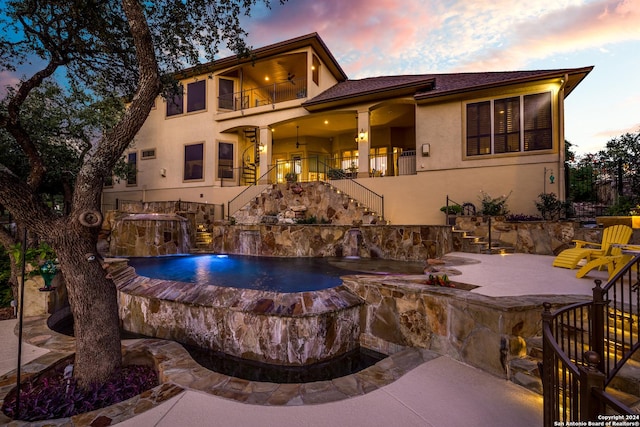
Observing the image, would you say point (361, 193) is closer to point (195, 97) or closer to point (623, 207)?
point (623, 207)

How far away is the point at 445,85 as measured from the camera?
44.0 feet

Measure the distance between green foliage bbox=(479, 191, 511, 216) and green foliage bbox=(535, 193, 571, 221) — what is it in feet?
3.60

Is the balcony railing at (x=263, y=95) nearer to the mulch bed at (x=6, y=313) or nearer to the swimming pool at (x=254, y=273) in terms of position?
the swimming pool at (x=254, y=273)

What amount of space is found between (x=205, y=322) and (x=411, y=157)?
12065 mm

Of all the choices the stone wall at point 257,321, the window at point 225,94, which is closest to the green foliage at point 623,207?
the stone wall at point 257,321

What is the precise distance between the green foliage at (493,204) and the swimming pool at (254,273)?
6.71m

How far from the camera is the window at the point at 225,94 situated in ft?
58.5

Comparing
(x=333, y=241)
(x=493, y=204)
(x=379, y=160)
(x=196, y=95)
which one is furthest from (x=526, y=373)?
(x=196, y=95)

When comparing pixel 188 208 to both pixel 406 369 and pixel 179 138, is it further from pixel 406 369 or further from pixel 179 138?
pixel 406 369

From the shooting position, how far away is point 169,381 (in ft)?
10.3

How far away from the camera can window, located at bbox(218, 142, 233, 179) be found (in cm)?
1778

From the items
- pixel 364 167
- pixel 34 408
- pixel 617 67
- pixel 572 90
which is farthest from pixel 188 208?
pixel 617 67

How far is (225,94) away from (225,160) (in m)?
4.34

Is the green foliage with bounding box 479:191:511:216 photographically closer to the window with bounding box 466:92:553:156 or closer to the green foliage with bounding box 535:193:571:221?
the green foliage with bounding box 535:193:571:221
